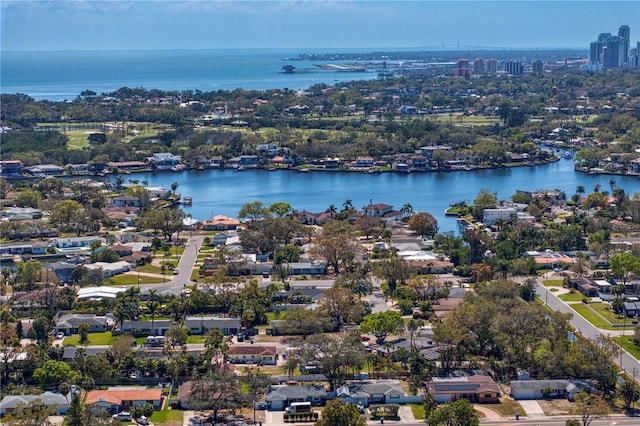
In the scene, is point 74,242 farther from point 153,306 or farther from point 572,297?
point 572,297

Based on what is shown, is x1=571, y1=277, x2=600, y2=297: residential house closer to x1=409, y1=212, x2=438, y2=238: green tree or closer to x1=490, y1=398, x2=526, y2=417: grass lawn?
x1=409, y1=212, x2=438, y2=238: green tree

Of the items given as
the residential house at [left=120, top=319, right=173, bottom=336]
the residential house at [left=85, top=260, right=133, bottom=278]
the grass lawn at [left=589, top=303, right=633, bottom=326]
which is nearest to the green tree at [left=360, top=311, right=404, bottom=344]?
the residential house at [left=120, top=319, right=173, bottom=336]

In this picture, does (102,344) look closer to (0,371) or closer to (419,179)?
(0,371)

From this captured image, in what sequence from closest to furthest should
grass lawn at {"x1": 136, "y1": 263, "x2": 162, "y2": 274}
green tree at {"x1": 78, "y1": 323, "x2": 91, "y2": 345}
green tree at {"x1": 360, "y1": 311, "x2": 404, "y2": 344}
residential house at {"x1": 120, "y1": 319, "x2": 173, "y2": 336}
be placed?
green tree at {"x1": 360, "y1": 311, "x2": 404, "y2": 344} < green tree at {"x1": 78, "y1": 323, "x2": 91, "y2": 345} < residential house at {"x1": 120, "y1": 319, "x2": 173, "y2": 336} < grass lawn at {"x1": 136, "y1": 263, "x2": 162, "y2": 274}

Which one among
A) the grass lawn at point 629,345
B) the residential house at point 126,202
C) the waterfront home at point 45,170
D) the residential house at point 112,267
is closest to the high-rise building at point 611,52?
the waterfront home at point 45,170

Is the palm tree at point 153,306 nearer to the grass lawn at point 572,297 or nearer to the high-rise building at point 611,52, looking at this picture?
the grass lawn at point 572,297

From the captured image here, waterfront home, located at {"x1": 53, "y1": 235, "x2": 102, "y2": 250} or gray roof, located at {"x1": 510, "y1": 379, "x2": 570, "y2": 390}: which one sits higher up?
waterfront home, located at {"x1": 53, "y1": 235, "x2": 102, "y2": 250}

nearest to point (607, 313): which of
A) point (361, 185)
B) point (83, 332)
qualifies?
point (83, 332)

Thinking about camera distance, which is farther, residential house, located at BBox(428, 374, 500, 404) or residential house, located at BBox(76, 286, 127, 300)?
residential house, located at BBox(76, 286, 127, 300)
